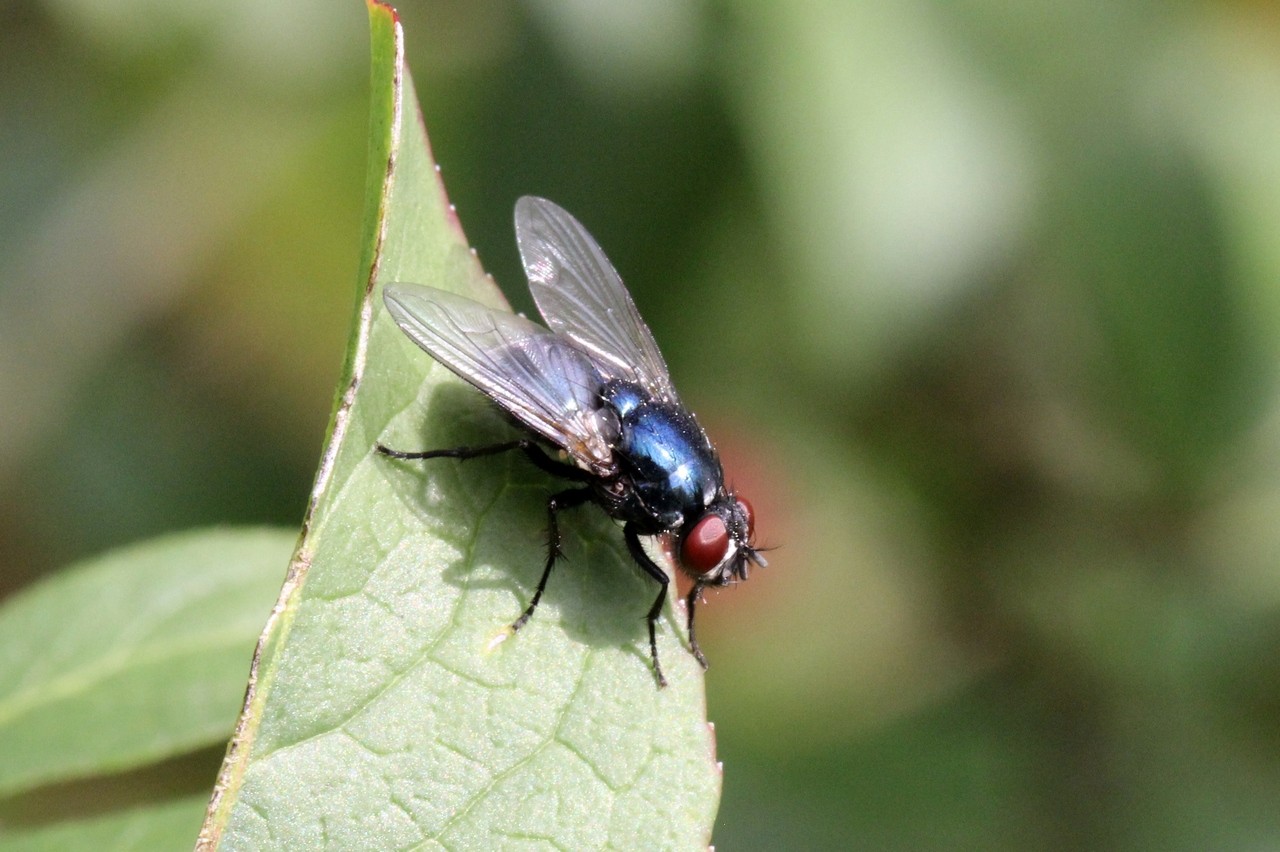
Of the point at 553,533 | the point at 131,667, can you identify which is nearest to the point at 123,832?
the point at 131,667

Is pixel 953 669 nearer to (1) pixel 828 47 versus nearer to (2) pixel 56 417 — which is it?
(1) pixel 828 47

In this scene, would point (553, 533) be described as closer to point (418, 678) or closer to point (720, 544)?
point (720, 544)

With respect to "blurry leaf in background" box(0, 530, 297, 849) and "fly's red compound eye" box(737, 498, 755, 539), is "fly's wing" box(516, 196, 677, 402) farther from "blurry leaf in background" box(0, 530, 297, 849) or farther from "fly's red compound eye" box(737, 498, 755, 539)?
"blurry leaf in background" box(0, 530, 297, 849)

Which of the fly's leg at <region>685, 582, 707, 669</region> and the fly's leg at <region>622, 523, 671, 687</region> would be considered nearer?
the fly's leg at <region>622, 523, 671, 687</region>

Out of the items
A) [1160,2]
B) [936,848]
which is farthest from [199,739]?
[1160,2]

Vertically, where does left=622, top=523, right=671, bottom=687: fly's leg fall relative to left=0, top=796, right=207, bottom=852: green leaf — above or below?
above

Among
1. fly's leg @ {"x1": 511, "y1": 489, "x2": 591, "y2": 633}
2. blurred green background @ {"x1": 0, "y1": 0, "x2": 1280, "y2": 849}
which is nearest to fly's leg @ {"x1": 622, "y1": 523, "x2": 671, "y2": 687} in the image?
fly's leg @ {"x1": 511, "y1": 489, "x2": 591, "y2": 633}
